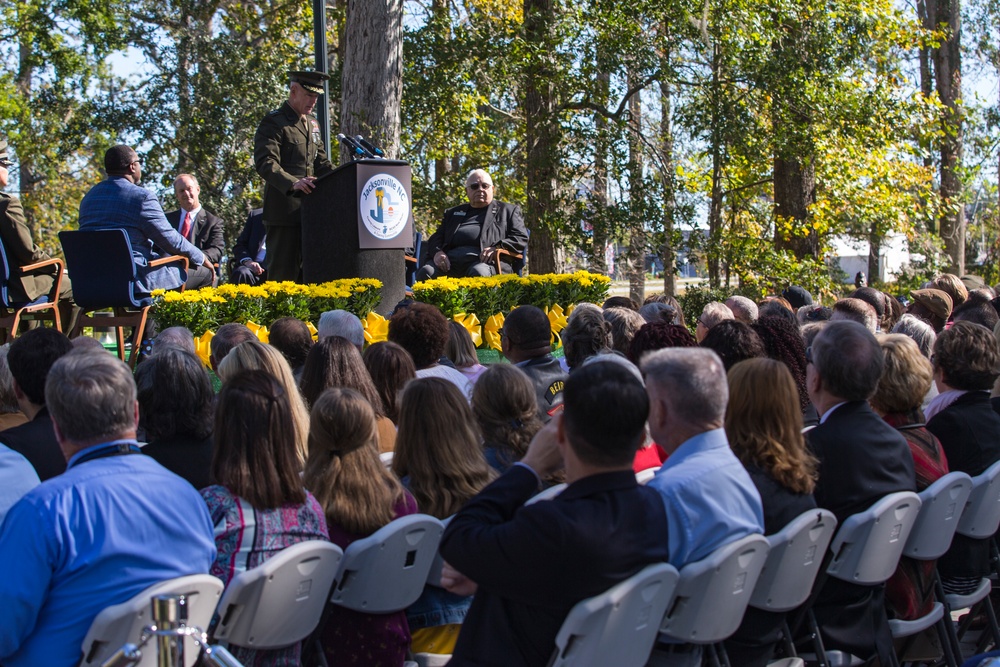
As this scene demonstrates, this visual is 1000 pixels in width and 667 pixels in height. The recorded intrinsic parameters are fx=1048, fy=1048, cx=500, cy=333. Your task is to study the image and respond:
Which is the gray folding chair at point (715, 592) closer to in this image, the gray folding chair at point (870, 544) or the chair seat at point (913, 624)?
the gray folding chair at point (870, 544)

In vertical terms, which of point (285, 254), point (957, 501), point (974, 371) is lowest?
point (957, 501)

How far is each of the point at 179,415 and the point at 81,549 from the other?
984 millimetres

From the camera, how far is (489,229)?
980 centimetres

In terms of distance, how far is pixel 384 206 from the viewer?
7664mm

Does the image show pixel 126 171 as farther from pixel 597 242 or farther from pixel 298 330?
pixel 597 242

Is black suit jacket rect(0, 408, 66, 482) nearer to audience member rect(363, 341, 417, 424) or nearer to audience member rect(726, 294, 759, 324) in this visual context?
audience member rect(363, 341, 417, 424)

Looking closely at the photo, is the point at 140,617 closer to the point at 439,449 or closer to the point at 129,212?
the point at 439,449

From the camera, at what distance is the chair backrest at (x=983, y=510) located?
12.2 feet

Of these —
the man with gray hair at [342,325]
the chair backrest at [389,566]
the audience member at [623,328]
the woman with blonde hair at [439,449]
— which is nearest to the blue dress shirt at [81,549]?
the chair backrest at [389,566]

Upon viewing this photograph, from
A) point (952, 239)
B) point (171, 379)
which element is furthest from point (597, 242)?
point (952, 239)

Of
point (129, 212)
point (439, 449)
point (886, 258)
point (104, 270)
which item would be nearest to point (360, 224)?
point (129, 212)

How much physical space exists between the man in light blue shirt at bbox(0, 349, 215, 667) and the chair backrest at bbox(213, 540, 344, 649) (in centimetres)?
14

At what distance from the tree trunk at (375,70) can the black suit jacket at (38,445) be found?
7553 mm

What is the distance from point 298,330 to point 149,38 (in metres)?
13.0
